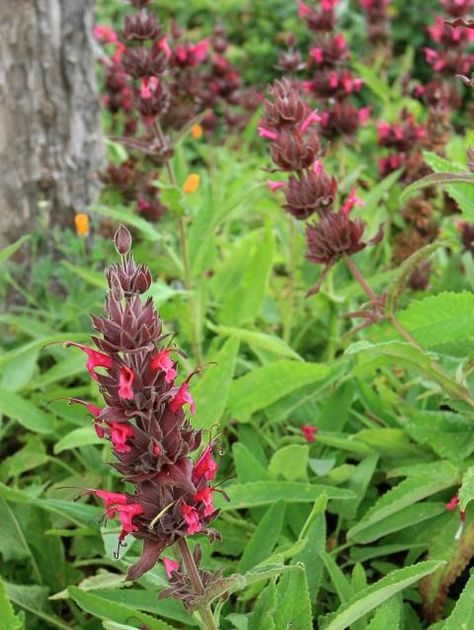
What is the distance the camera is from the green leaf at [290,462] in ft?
5.64

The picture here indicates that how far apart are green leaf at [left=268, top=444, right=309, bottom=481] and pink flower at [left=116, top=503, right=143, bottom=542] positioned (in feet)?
2.11

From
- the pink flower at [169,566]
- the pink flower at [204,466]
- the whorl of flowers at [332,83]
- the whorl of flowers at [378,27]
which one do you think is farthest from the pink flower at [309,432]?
the whorl of flowers at [378,27]

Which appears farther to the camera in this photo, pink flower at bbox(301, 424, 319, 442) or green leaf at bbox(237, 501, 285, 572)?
pink flower at bbox(301, 424, 319, 442)

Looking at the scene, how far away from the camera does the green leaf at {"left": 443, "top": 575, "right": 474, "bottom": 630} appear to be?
1.28m

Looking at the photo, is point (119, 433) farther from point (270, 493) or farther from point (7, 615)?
point (270, 493)

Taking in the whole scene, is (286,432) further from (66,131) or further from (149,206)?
(66,131)

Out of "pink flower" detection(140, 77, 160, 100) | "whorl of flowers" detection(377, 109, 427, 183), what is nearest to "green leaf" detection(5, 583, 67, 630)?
"pink flower" detection(140, 77, 160, 100)

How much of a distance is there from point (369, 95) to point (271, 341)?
5018 mm

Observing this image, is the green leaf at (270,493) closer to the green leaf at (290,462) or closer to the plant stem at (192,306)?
the green leaf at (290,462)

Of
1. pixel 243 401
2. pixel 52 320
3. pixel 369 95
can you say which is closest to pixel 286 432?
pixel 243 401

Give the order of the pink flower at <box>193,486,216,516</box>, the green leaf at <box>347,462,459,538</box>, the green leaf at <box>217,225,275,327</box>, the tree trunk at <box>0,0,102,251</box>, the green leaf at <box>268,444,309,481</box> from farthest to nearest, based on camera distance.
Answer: the tree trunk at <box>0,0,102,251</box>, the green leaf at <box>217,225,275,327</box>, the green leaf at <box>268,444,309,481</box>, the green leaf at <box>347,462,459,538</box>, the pink flower at <box>193,486,216,516</box>

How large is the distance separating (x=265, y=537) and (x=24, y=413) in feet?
2.33

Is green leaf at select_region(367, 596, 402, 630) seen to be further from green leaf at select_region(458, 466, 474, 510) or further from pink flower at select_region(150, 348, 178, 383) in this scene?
pink flower at select_region(150, 348, 178, 383)

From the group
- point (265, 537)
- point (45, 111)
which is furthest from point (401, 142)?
point (265, 537)
